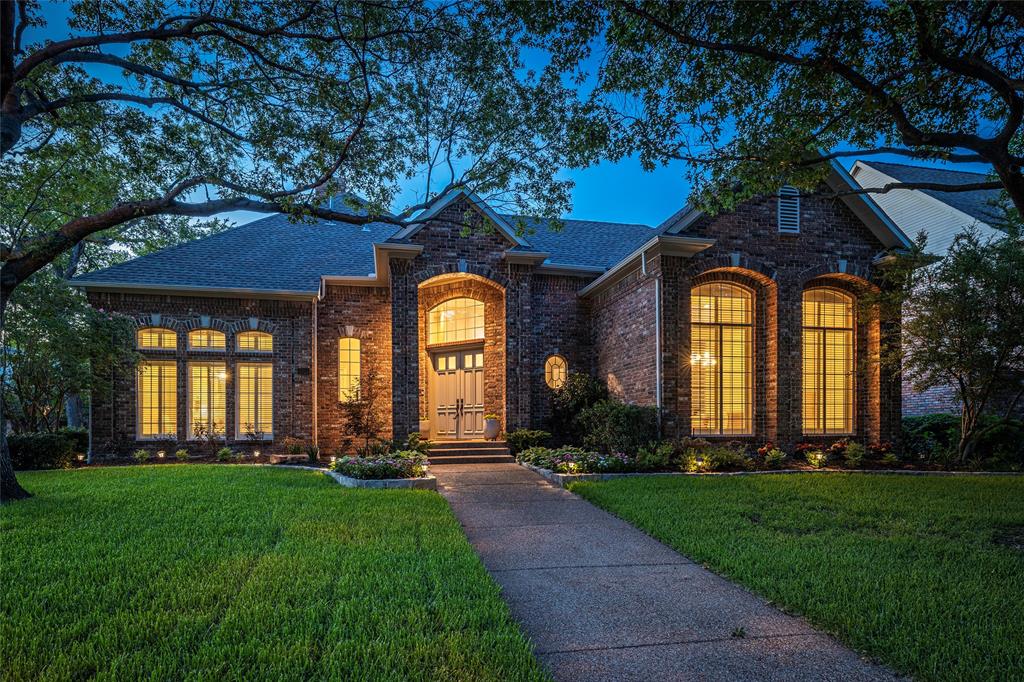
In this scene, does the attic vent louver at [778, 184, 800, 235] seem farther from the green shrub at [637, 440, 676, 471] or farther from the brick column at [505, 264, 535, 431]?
the brick column at [505, 264, 535, 431]

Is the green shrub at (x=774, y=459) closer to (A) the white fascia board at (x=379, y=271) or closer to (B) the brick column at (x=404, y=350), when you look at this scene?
(B) the brick column at (x=404, y=350)

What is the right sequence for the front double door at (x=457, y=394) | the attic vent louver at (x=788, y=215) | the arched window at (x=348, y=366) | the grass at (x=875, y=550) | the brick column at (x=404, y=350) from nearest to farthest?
the grass at (x=875, y=550), the attic vent louver at (x=788, y=215), the brick column at (x=404, y=350), the arched window at (x=348, y=366), the front double door at (x=457, y=394)

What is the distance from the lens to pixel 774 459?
11039 mm

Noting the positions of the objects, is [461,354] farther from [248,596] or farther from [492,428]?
[248,596]

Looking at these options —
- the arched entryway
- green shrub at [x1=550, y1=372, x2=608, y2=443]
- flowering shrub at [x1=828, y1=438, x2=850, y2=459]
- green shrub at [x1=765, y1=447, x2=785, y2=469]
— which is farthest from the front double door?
flowering shrub at [x1=828, y1=438, x2=850, y2=459]

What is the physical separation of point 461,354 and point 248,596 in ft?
38.4

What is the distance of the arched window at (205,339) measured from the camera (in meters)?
14.3

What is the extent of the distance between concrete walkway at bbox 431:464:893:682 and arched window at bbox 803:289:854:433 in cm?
839

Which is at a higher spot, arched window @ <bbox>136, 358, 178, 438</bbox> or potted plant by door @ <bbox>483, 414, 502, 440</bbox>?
arched window @ <bbox>136, 358, 178, 438</bbox>

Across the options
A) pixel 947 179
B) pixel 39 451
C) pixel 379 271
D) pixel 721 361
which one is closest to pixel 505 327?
pixel 379 271

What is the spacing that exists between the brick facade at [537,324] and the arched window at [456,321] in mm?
574

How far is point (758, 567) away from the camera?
479 cm

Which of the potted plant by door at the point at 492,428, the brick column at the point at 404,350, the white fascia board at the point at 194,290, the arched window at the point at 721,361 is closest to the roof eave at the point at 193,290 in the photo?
the white fascia board at the point at 194,290

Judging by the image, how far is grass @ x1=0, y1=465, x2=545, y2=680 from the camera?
119 inches
